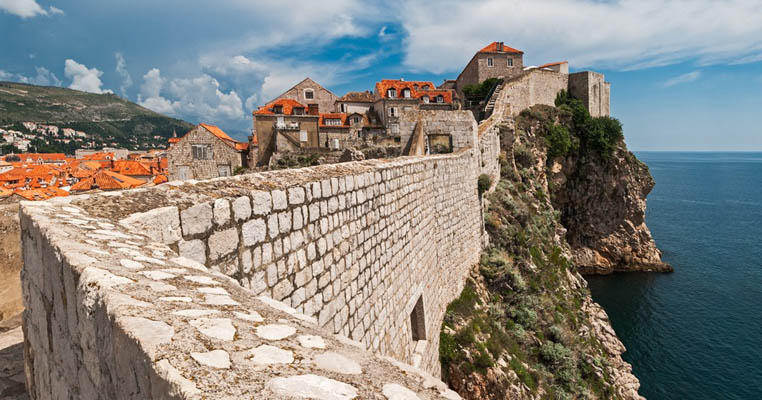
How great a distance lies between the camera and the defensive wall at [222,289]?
121 cm

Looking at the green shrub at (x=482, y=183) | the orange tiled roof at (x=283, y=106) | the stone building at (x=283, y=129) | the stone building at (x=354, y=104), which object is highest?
the stone building at (x=354, y=104)

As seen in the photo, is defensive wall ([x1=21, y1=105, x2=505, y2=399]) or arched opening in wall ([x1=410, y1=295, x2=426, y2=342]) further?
arched opening in wall ([x1=410, y1=295, x2=426, y2=342])

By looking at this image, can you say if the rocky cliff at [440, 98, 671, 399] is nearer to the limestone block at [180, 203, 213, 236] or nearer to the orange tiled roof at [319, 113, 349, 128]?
the limestone block at [180, 203, 213, 236]

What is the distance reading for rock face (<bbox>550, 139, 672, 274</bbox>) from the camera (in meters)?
34.6

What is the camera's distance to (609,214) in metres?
36.2

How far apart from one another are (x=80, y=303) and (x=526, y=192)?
20.9 meters


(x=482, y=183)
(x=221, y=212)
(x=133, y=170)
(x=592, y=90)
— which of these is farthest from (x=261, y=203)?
(x=133, y=170)

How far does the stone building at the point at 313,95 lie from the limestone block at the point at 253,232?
39283 millimetres

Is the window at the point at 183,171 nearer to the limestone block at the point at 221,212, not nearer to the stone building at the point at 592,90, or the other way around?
the limestone block at the point at 221,212

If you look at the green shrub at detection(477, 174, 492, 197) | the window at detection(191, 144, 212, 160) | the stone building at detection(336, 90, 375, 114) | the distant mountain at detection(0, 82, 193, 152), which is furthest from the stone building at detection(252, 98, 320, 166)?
the distant mountain at detection(0, 82, 193, 152)

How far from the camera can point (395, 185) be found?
671 cm

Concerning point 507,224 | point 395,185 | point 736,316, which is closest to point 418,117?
point 507,224

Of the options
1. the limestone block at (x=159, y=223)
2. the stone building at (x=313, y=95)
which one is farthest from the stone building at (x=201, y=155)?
the limestone block at (x=159, y=223)

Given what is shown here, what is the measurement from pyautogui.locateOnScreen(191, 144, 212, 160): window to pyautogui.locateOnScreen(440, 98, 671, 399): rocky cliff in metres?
20.9
